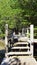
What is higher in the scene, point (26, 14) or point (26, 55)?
point (26, 14)

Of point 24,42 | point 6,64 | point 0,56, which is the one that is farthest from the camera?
point 0,56

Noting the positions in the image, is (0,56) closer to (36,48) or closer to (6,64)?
(36,48)

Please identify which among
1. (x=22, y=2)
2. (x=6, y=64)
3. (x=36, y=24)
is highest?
(x=22, y=2)

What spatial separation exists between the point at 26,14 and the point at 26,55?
7.44 m

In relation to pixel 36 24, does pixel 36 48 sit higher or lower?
lower

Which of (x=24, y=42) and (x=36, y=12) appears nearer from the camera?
(x=24, y=42)

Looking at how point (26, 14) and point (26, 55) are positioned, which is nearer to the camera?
point (26, 55)

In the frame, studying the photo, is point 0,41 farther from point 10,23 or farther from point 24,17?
point 24,17

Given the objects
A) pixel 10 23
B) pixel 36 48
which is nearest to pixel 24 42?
pixel 36 48

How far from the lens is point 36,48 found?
15.1 metres

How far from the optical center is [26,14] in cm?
1923

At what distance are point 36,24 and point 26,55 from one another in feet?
22.0

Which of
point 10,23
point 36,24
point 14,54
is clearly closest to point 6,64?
point 14,54

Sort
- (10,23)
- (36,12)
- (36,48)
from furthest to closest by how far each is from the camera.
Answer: (10,23) → (36,12) → (36,48)
